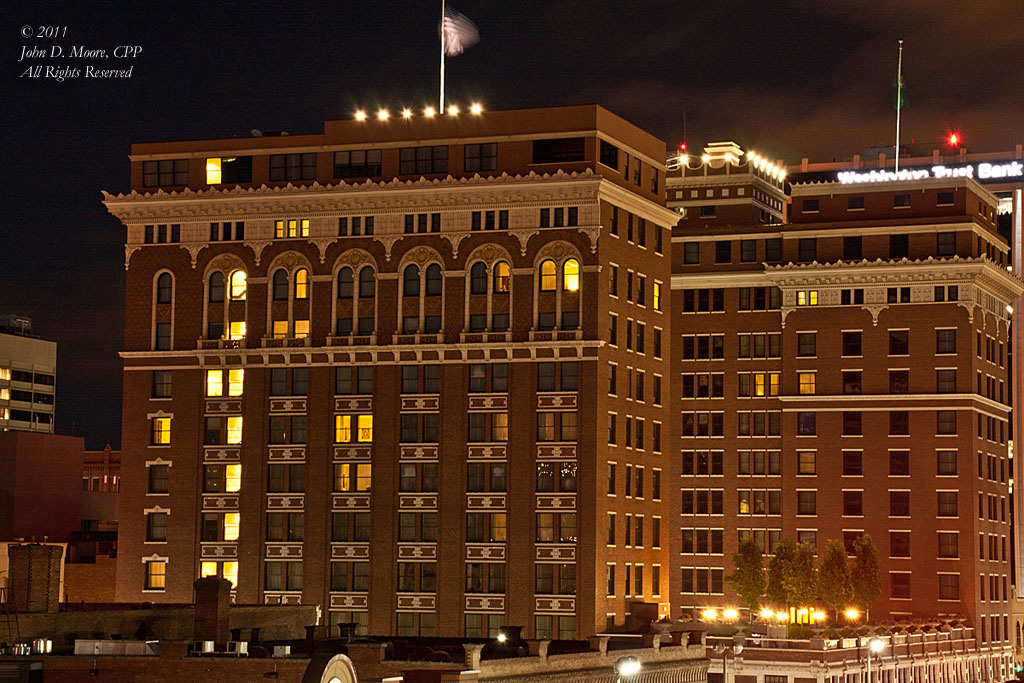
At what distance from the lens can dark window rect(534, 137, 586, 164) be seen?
13662cm

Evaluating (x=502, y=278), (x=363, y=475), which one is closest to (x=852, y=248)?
(x=502, y=278)

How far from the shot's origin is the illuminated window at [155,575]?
142 meters

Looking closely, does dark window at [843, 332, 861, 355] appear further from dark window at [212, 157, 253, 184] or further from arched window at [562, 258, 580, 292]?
dark window at [212, 157, 253, 184]

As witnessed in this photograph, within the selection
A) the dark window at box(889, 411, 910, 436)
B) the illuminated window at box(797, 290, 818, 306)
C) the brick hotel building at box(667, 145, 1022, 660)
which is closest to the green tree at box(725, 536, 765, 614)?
the brick hotel building at box(667, 145, 1022, 660)

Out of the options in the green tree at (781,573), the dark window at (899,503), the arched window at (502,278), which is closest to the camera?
the arched window at (502,278)

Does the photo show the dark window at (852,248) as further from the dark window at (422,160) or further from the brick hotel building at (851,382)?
the dark window at (422,160)

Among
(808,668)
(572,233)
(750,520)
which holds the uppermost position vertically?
(572,233)

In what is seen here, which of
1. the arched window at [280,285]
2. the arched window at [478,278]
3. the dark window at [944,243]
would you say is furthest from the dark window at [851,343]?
the arched window at [280,285]

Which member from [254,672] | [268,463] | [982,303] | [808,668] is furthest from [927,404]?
[254,672]

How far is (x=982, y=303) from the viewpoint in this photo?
179000mm

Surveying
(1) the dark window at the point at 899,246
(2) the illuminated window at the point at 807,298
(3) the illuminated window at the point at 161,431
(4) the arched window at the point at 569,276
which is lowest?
(3) the illuminated window at the point at 161,431

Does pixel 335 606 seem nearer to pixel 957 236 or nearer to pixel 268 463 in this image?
pixel 268 463

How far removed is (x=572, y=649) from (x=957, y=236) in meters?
76.7

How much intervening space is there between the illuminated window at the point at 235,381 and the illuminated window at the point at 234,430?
193cm
